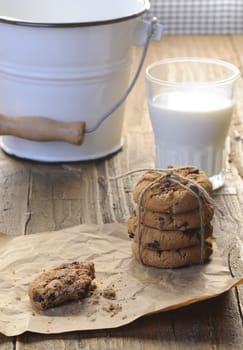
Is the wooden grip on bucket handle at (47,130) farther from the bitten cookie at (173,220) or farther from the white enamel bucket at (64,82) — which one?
the bitten cookie at (173,220)

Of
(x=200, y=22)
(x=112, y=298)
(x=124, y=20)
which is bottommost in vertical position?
(x=200, y=22)

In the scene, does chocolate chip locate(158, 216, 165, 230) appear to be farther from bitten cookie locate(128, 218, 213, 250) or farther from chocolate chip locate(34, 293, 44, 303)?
chocolate chip locate(34, 293, 44, 303)

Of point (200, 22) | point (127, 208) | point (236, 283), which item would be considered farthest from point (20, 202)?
point (200, 22)

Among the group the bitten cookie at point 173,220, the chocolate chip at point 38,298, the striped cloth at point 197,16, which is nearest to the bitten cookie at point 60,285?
the chocolate chip at point 38,298

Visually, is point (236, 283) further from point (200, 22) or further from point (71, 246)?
point (200, 22)

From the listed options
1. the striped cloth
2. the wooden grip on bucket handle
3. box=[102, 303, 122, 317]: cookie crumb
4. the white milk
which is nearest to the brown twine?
box=[102, 303, 122, 317]: cookie crumb

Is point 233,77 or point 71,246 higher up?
point 233,77

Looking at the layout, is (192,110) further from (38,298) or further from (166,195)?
(38,298)
